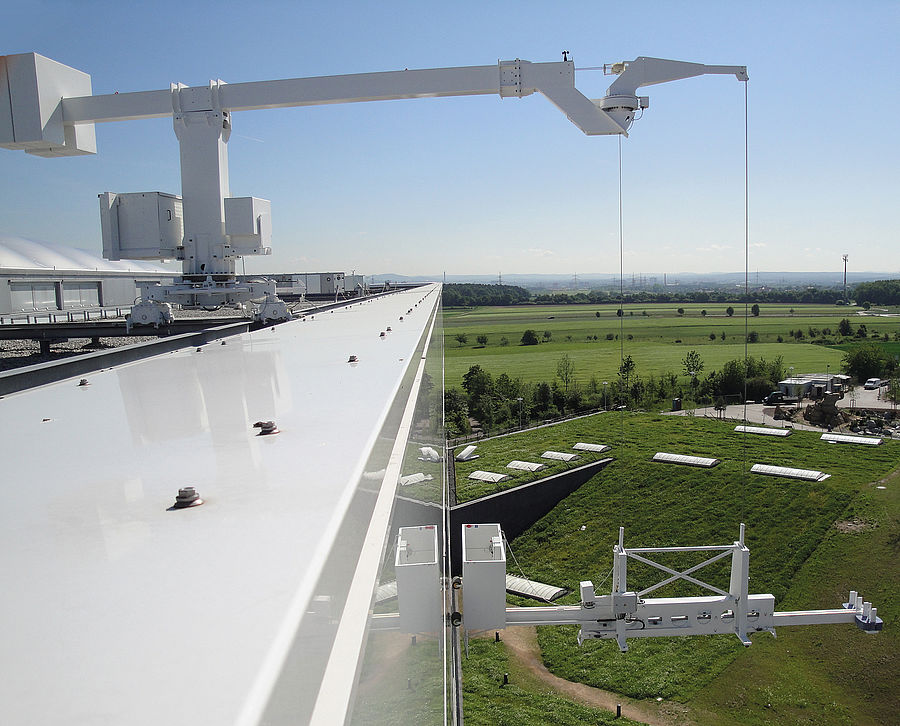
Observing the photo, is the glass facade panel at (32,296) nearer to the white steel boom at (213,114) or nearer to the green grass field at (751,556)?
the white steel boom at (213,114)

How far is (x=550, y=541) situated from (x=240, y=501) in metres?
17.3

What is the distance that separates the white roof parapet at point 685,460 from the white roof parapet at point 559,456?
3.23 metres

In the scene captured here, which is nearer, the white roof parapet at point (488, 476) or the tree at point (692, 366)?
the white roof parapet at point (488, 476)

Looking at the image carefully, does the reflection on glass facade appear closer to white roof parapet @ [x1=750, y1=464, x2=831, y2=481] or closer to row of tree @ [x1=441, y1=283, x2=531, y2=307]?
white roof parapet @ [x1=750, y1=464, x2=831, y2=481]

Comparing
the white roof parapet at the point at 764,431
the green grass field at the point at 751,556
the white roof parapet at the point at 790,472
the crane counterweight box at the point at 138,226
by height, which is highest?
the crane counterweight box at the point at 138,226

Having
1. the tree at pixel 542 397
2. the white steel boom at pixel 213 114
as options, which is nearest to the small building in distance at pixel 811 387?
the tree at pixel 542 397

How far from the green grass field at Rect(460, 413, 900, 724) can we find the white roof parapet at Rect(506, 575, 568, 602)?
0.38 m

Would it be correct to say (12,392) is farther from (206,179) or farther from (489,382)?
(489,382)

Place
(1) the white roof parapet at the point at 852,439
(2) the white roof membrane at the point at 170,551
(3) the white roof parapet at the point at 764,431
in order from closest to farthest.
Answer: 1. (2) the white roof membrane at the point at 170,551
2. (1) the white roof parapet at the point at 852,439
3. (3) the white roof parapet at the point at 764,431

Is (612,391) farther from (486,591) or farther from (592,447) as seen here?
(486,591)

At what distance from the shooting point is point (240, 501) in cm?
114

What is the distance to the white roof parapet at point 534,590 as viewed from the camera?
13984mm

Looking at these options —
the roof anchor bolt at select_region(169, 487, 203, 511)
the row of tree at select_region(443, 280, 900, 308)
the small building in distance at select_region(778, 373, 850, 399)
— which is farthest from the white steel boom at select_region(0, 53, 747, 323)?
the row of tree at select_region(443, 280, 900, 308)

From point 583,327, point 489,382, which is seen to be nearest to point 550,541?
point 489,382
